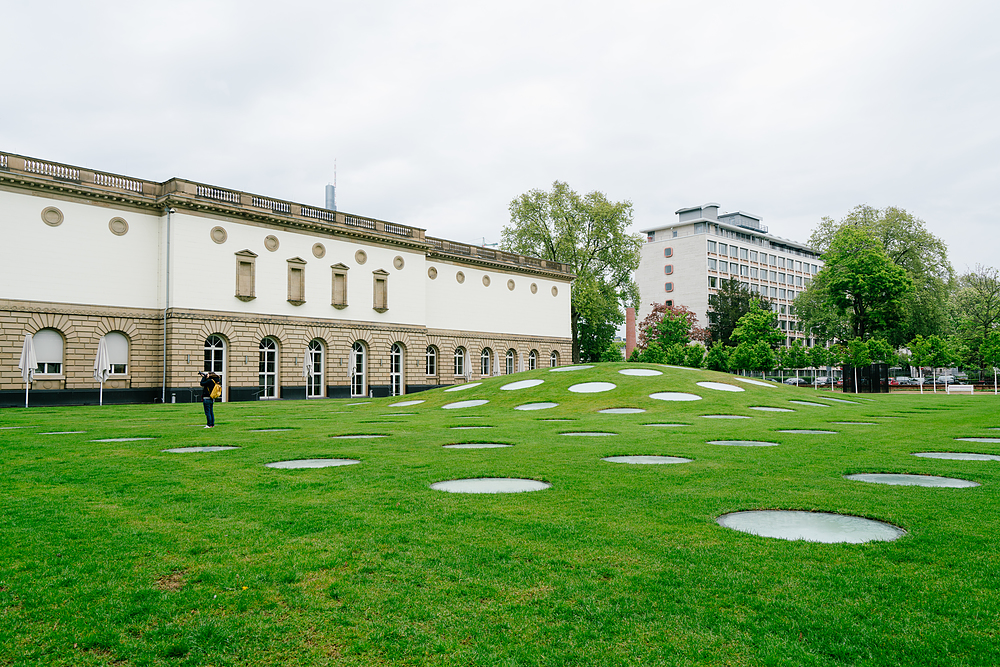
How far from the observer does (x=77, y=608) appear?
403 centimetres

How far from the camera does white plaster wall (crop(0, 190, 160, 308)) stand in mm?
34969

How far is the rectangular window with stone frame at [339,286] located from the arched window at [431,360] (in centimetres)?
1001

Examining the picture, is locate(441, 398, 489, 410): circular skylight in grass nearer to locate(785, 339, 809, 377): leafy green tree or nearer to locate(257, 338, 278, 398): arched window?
locate(257, 338, 278, 398): arched window

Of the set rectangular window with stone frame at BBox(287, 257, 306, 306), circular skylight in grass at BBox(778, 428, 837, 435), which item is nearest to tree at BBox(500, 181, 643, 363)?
rectangular window with stone frame at BBox(287, 257, 306, 306)

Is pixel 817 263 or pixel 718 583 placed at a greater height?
pixel 817 263

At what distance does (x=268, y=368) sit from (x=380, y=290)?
10832mm

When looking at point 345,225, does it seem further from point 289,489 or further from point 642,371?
point 289,489

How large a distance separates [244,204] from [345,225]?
25.5ft

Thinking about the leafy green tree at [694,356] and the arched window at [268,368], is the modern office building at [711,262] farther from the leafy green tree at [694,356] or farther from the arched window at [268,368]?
the arched window at [268,368]

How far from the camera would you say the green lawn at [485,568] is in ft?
11.6

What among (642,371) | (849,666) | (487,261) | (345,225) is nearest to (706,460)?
(849,666)

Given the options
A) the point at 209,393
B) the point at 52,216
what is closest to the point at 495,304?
the point at 52,216

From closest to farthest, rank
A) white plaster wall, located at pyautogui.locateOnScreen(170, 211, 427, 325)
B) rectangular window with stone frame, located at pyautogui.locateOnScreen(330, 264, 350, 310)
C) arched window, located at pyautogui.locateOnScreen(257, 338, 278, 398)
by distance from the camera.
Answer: white plaster wall, located at pyautogui.locateOnScreen(170, 211, 427, 325) < arched window, located at pyautogui.locateOnScreen(257, 338, 278, 398) < rectangular window with stone frame, located at pyautogui.locateOnScreen(330, 264, 350, 310)

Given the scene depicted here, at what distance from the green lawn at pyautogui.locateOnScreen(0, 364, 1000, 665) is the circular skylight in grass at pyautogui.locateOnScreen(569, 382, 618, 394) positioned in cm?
1822
